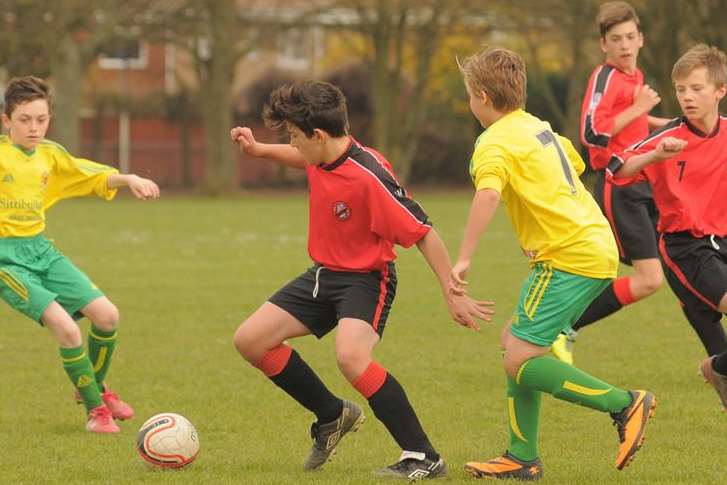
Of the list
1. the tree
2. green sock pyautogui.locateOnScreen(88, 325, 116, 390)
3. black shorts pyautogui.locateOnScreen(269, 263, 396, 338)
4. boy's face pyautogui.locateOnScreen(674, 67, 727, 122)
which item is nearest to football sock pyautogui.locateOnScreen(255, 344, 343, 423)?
black shorts pyautogui.locateOnScreen(269, 263, 396, 338)

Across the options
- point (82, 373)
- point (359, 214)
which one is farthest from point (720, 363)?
point (82, 373)

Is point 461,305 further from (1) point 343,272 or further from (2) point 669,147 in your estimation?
(2) point 669,147

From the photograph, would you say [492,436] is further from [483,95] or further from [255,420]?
[483,95]

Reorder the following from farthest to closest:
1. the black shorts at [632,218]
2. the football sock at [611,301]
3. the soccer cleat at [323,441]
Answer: the football sock at [611,301] < the black shorts at [632,218] < the soccer cleat at [323,441]

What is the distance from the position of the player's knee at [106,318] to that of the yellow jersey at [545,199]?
251 cm

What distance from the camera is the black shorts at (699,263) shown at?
21.9ft

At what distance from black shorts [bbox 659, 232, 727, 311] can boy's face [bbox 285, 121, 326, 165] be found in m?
2.06

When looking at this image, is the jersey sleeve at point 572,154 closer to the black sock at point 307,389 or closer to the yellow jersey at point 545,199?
the yellow jersey at point 545,199

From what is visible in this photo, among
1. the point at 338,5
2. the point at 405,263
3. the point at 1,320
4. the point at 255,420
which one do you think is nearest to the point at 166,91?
the point at 338,5

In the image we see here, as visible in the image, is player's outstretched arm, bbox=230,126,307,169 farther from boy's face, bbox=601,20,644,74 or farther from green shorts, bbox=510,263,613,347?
boy's face, bbox=601,20,644,74

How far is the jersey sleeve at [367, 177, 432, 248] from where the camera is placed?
5605mm

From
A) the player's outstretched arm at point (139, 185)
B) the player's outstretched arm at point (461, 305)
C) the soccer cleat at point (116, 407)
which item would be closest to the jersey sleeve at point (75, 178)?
the player's outstretched arm at point (139, 185)

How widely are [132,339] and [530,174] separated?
5256 mm

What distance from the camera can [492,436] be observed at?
22.1 ft
